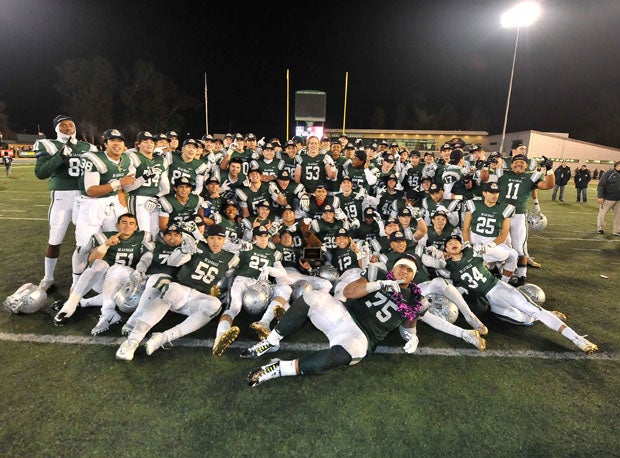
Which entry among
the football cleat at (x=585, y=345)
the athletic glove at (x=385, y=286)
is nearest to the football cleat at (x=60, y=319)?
the athletic glove at (x=385, y=286)

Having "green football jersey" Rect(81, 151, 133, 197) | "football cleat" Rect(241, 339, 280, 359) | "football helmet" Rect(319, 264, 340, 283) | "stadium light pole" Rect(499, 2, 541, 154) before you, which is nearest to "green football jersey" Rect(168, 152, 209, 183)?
"green football jersey" Rect(81, 151, 133, 197)

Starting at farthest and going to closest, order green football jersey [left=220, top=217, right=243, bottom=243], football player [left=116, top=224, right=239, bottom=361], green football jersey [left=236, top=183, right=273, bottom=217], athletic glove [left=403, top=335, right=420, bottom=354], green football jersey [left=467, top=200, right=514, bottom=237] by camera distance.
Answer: green football jersey [left=236, top=183, right=273, bottom=217] < green football jersey [left=467, top=200, right=514, bottom=237] < green football jersey [left=220, top=217, right=243, bottom=243] < athletic glove [left=403, top=335, right=420, bottom=354] < football player [left=116, top=224, right=239, bottom=361]

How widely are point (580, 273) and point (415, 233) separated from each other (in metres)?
3.61

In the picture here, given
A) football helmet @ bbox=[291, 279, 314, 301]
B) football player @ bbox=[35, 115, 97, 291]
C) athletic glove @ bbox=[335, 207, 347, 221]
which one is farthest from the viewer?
athletic glove @ bbox=[335, 207, 347, 221]

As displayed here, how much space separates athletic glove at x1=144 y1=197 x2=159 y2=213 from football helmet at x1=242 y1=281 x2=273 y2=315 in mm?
2327

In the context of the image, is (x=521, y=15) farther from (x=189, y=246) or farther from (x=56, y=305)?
(x=56, y=305)

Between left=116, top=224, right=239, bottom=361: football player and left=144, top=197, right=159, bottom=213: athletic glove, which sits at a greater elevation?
left=144, top=197, right=159, bottom=213: athletic glove

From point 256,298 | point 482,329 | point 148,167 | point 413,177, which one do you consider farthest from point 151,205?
point 413,177

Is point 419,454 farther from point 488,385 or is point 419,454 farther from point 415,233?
point 415,233

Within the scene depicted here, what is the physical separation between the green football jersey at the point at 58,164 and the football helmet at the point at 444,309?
528cm

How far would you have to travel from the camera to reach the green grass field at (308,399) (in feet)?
8.51

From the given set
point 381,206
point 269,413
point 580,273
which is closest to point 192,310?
point 269,413

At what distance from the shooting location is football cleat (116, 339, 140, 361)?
11.1 ft

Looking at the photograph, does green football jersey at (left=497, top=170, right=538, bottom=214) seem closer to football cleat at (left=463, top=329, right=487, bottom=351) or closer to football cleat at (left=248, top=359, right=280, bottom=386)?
football cleat at (left=463, top=329, right=487, bottom=351)
